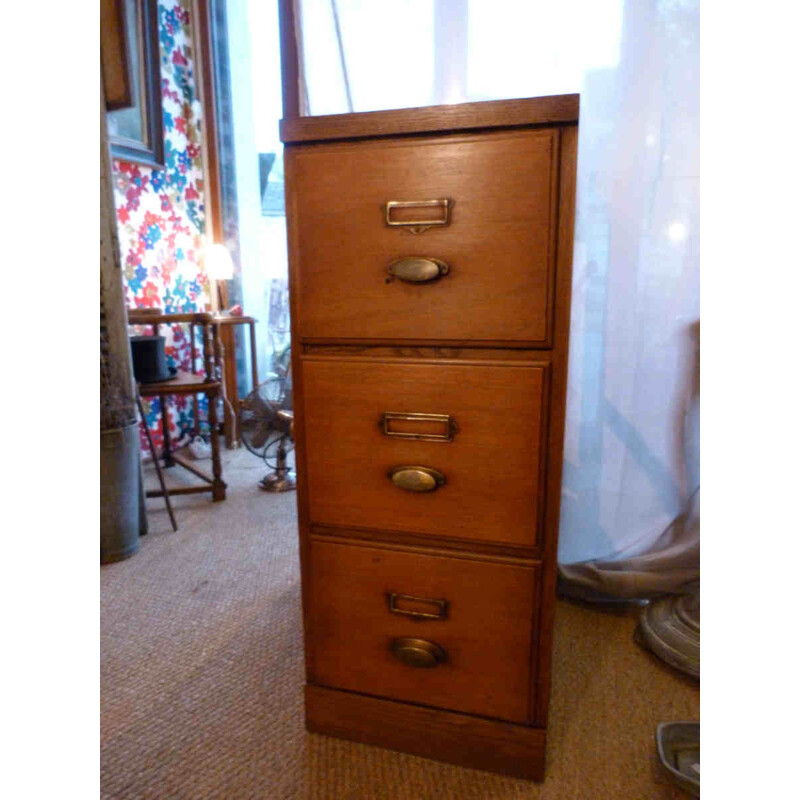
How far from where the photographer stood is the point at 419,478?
853 mm

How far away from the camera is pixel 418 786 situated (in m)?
0.93

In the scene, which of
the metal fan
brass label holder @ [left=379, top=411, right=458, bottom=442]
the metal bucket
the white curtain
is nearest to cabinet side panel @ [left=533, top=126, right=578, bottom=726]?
brass label holder @ [left=379, top=411, right=458, bottom=442]

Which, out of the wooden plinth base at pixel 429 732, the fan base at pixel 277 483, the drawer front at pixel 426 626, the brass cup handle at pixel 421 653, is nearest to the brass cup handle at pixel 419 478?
the drawer front at pixel 426 626

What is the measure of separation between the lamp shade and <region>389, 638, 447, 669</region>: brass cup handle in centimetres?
242

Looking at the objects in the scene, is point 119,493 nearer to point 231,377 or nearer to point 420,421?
point 420,421

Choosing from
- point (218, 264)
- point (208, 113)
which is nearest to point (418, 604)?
point (218, 264)

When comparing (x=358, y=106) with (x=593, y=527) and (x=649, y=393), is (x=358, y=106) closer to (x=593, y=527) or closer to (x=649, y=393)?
(x=649, y=393)

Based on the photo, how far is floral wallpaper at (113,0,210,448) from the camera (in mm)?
2637

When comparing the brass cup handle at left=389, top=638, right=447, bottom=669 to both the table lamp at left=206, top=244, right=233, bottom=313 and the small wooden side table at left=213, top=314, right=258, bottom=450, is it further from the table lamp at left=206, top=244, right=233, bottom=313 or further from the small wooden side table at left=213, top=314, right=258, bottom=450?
the table lamp at left=206, top=244, right=233, bottom=313

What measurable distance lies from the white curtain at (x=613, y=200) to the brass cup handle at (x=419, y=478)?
702 millimetres

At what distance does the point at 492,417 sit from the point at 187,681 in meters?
0.90

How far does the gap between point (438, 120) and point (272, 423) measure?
5.48 ft

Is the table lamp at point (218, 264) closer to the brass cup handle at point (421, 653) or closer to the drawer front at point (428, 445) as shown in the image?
the drawer front at point (428, 445)
